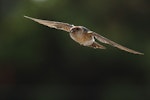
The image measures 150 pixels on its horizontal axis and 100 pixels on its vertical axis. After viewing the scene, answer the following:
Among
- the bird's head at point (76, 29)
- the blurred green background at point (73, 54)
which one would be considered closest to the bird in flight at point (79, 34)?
the bird's head at point (76, 29)

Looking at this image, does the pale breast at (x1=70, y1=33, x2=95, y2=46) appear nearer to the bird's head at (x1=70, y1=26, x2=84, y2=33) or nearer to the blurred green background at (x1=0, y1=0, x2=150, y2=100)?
the bird's head at (x1=70, y1=26, x2=84, y2=33)

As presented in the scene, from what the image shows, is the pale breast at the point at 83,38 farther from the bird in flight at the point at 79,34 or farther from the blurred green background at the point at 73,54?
the blurred green background at the point at 73,54

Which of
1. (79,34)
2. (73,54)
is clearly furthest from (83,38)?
(73,54)

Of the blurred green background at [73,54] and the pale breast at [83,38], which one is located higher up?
the blurred green background at [73,54]

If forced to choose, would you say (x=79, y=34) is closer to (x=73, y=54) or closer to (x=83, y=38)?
(x=83, y=38)

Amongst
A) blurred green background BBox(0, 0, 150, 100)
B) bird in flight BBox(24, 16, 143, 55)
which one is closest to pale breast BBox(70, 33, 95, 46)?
bird in flight BBox(24, 16, 143, 55)

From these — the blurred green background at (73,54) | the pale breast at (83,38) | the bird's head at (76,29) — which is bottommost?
the pale breast at (83,38)

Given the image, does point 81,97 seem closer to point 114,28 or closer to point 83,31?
point 114,28

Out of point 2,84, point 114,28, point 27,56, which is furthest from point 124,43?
point 2,84

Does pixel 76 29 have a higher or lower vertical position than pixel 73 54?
lower
